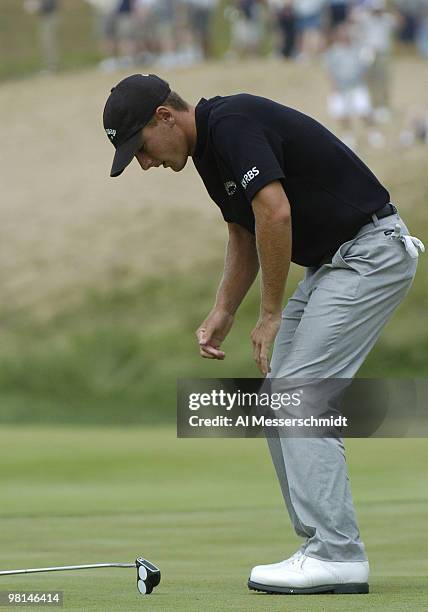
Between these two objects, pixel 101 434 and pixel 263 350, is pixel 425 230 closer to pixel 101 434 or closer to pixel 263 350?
pixel 101 434

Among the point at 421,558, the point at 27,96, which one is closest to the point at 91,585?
the point at 421,558

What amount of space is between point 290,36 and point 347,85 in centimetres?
232

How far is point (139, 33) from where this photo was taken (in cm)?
2589

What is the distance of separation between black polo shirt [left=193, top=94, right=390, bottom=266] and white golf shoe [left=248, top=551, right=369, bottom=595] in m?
1.00

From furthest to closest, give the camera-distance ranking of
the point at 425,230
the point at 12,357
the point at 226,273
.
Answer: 1. the point at 425,230
2. the point at 12,357
3. the point at 226,273

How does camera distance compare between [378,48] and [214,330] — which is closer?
[214,330]

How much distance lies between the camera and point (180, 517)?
26.1ft

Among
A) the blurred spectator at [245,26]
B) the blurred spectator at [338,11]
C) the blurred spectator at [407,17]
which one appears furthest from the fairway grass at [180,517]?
the blurred spectator at [407,17]

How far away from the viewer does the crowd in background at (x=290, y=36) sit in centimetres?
2411

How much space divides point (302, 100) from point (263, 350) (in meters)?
21.4

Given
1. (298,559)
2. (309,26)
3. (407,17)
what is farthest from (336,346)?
→ (407,17)

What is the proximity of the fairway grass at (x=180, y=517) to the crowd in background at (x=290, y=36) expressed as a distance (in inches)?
401

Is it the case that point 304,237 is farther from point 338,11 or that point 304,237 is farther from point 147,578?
point 338,11

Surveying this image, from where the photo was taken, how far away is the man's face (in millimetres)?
4480
